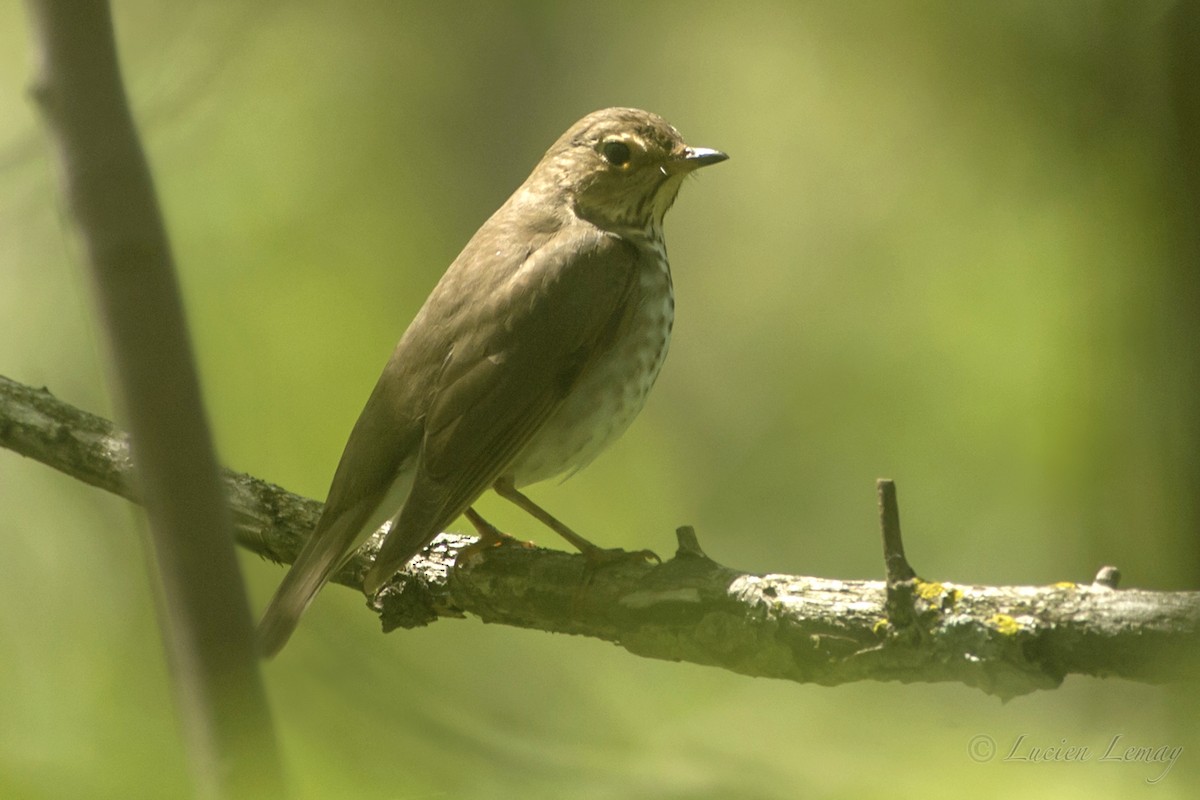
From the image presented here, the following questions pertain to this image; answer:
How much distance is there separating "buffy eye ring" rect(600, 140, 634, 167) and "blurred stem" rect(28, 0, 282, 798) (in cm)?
363

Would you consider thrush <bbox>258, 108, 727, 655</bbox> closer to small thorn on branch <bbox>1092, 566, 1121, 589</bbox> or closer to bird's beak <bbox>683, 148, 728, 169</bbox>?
bird's beak <bbox>683, 148, 728, 169</bbox>

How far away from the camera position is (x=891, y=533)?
299 centimetres

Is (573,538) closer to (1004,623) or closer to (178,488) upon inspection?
(1004,623)

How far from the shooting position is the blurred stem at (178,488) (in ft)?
→ 5.32

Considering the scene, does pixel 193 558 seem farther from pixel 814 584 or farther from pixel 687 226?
pixel 687 226

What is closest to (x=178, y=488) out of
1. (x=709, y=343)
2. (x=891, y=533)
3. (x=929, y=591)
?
(x=891, y=533)

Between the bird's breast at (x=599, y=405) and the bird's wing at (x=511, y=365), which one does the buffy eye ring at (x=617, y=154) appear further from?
the bird's breast at (x=599, y=405)

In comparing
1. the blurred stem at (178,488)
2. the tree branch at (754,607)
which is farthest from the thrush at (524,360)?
the blurred stem at (178,488)

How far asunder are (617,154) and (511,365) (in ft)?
4.29

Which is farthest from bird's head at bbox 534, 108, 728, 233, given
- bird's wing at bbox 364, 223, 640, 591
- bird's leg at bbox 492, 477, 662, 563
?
bird's leg at bbox 492, 477, 662, 563

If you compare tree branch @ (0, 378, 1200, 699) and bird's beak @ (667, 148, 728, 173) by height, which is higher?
bird's beak @ (667, 148, 728, 173)

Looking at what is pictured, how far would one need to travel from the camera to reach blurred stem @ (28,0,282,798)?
5.32 feet

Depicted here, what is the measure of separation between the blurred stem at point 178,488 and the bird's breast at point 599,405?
9.55ft

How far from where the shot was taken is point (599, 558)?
13.6 ft
